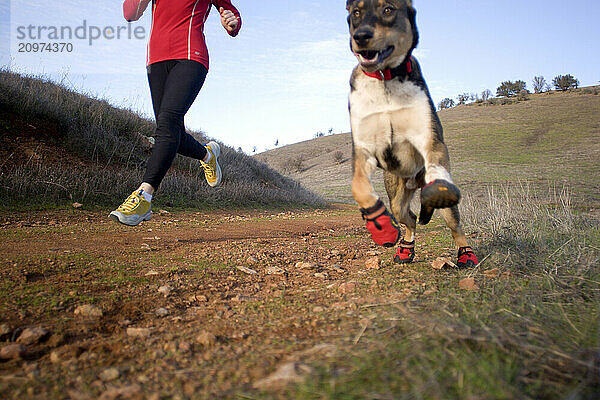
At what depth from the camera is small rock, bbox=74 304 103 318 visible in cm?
199

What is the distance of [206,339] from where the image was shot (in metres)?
1.65

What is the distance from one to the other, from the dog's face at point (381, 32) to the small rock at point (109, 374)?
2.35 meters

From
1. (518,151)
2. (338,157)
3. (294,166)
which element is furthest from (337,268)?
(294,166)

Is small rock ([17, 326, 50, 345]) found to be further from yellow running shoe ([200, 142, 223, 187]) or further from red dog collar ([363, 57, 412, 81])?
yellow running shoe ([200, 142, 223, 187])

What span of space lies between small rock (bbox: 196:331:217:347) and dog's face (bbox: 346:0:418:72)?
2051mm

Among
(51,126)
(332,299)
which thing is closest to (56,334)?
(332,299)

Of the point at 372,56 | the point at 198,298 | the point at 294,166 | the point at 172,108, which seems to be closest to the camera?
the point at 198,298

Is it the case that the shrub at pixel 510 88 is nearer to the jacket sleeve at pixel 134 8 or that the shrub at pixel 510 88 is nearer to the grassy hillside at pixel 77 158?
the grassy hillside at pixel 77 158

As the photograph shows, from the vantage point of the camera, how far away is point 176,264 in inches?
125

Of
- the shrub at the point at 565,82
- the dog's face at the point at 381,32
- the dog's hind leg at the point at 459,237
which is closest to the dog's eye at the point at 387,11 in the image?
the dog's face at the point at 381,32

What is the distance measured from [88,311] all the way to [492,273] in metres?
2.40

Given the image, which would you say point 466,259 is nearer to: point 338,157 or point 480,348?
point 480,348

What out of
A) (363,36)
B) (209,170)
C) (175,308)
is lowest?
(175,308)

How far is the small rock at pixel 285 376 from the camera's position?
118cm
